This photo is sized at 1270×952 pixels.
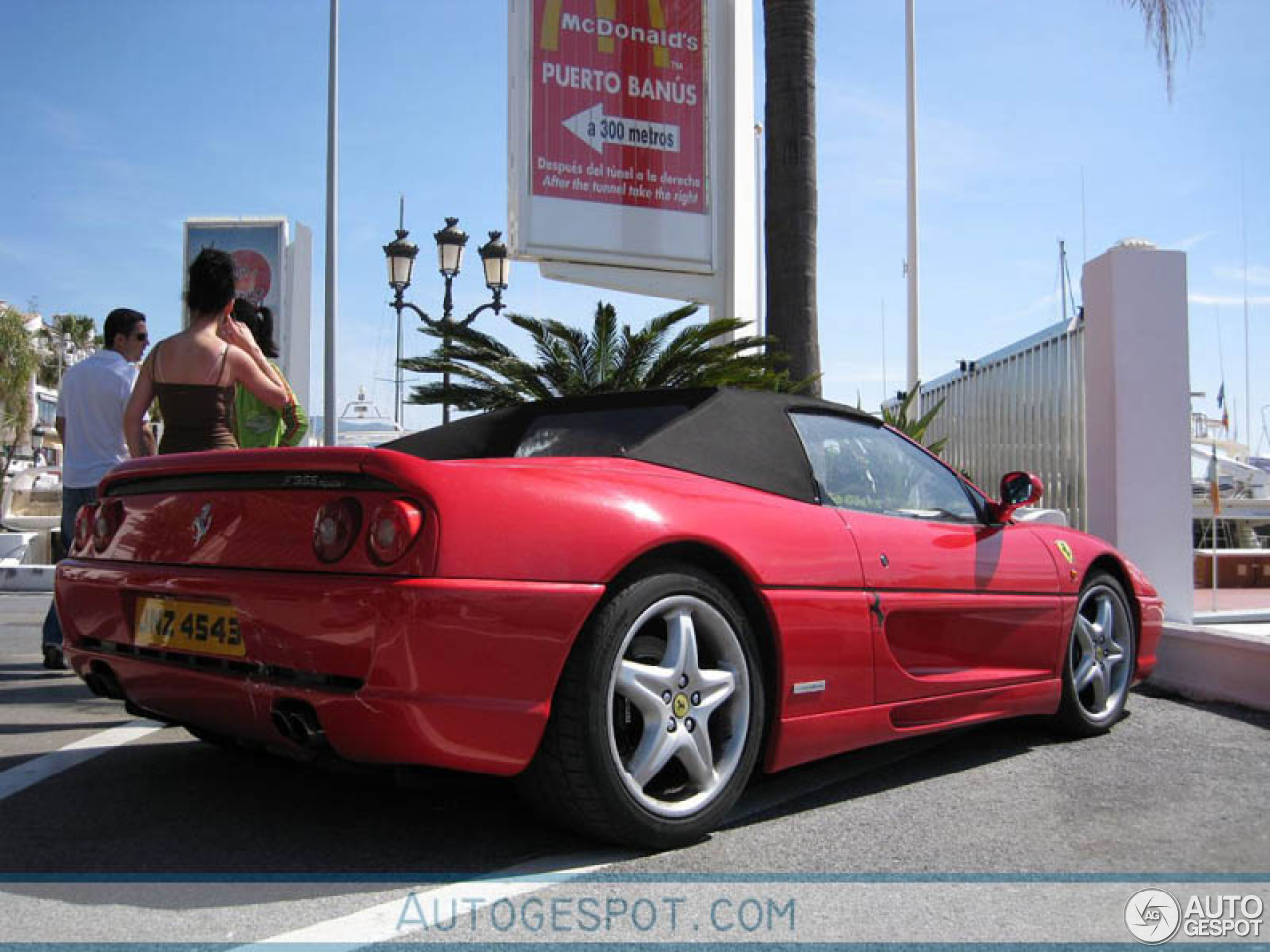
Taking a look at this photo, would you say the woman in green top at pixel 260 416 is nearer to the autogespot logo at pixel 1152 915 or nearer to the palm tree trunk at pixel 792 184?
the autogespot logo at pixel 1152 915

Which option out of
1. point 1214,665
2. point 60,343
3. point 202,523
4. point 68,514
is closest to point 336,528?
point 202,523

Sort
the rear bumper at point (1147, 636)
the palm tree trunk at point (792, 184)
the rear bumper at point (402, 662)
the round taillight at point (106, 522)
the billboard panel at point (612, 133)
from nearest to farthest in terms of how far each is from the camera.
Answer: the rear bumper at point (402, 662) → the round taillight at point (106, 522) → the rear bumper at point (1147, 636) → the palm tree trunk at point (792, 184) → the billboard panel at point (612, 133)

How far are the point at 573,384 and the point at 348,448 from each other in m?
6.66

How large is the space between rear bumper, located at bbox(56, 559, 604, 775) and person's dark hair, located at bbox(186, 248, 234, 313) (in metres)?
1.94

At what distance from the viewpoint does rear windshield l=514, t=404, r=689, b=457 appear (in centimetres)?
354

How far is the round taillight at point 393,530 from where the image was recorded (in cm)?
245

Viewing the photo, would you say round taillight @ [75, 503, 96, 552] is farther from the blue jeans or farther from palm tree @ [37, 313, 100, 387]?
palm tree @ [37, 313, 100, 387]

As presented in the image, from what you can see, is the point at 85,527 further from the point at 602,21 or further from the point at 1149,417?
the point at 602,21

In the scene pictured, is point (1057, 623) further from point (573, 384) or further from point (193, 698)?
point (573, 384)

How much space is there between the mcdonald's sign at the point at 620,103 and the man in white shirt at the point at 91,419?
5.64 metres

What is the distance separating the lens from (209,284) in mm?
4320

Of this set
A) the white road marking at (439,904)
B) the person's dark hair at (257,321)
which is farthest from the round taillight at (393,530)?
the person's dark hair at (257,321)

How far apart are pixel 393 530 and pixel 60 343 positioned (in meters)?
73.3

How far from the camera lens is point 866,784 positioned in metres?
3.52
